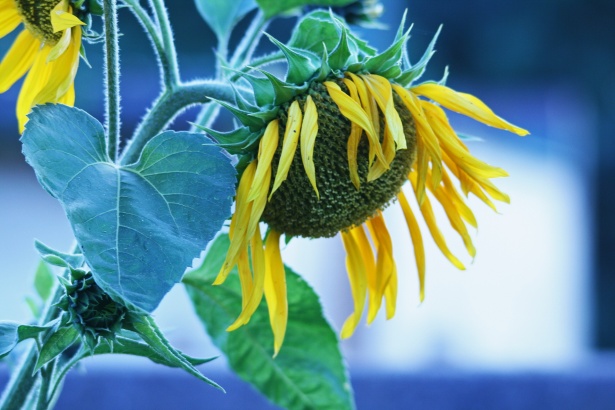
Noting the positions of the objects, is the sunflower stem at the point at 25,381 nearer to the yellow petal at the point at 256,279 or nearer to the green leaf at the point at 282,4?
the yellow petal at the point at 256,279

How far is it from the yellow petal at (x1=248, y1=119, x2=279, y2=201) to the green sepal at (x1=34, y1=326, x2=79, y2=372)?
11 cm

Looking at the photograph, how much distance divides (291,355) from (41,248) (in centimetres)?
22

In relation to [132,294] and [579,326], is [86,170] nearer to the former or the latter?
[132,294]

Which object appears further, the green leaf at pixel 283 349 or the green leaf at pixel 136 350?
the green leaf at pixel 283 349

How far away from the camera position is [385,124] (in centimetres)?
60

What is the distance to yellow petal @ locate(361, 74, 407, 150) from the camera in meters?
0.56

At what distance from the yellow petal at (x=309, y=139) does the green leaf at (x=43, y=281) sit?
263mm

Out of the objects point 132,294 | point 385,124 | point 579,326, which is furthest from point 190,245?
point 579,326

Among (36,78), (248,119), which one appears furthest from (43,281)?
(248,119)

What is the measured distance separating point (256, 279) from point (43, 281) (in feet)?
0.72

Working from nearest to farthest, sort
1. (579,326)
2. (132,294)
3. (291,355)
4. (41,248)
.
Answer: (132,294) → (41,248) → (291,355) → (579,326)

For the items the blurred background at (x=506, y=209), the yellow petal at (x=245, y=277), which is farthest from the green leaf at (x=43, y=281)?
the blurred background at (x=506, y=209)

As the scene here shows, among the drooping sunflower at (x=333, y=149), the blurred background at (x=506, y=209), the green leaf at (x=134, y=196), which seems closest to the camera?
the green leaf at (x=134, y=196)

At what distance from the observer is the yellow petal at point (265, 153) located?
544 millimetres
